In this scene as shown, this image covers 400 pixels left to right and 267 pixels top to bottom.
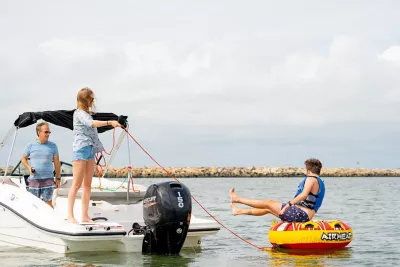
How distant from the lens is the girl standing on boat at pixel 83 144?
30.4 ft

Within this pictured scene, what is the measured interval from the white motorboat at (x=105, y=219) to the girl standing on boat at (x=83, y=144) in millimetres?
422

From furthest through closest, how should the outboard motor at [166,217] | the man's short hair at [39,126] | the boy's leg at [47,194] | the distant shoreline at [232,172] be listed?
1. the distant shoreline at [232,172]
2. the boy's leg at [47,194]
3. the man's short hair at [39,126]
4. the outboard motor at [166,217]

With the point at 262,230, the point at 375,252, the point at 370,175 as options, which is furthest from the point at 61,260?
the point at 370,175

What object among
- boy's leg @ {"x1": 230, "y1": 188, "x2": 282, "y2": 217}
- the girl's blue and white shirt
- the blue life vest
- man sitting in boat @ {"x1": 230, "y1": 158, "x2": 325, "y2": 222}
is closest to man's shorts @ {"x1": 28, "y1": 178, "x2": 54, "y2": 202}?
the girl's blue and white shirt

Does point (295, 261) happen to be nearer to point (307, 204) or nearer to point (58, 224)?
point (307, 204)

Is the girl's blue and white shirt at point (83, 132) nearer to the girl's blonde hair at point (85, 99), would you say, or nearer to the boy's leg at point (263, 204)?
the girl's blonde hair at point (85, 99)

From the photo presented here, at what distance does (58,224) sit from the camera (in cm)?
958

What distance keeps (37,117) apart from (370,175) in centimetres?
8507

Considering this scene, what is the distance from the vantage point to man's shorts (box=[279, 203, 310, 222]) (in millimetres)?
10805

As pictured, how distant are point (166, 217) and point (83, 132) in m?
1.59

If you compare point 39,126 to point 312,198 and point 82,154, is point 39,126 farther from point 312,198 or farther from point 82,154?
point 312,198

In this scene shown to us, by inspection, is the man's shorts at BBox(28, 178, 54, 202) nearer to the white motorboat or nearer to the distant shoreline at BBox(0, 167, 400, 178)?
the white motorboat

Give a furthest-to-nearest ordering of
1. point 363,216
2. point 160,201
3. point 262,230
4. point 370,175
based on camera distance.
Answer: point 370,175, point 363,216, point 262,230, point 160,201

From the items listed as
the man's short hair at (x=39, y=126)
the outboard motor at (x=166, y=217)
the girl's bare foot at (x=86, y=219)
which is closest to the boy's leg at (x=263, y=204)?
the outboard motor at (x=166, y=217)
